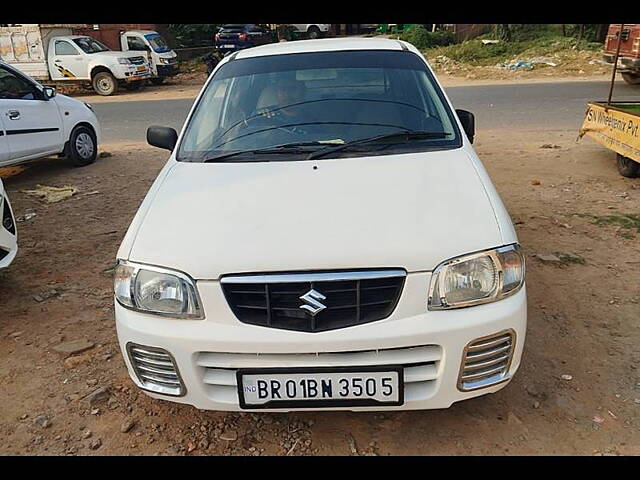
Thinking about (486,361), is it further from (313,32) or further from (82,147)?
(313,32)

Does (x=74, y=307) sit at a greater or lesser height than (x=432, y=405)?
lesser

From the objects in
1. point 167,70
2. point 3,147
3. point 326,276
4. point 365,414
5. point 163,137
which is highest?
point 163,137

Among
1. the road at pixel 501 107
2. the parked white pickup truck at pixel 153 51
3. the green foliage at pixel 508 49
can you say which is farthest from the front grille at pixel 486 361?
the parked white pickup truck at pixel 153 51

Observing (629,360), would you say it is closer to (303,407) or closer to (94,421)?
(303,407)

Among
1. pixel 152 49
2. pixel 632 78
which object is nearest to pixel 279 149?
pixel 632 78

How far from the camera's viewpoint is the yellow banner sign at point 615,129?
5.64m

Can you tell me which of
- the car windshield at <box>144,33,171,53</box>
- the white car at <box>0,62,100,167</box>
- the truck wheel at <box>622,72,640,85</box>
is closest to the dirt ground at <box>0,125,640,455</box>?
the white car at <box>0,62,100,167</box>

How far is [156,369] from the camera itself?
2301mm

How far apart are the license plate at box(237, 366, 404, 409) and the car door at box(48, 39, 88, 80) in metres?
16.5

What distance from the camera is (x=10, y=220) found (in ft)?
13.6

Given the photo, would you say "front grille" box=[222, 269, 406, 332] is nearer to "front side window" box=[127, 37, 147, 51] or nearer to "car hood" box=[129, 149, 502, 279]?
"car hood" box=[129, 149, 502, 279]

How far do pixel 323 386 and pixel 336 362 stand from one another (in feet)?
0.36
